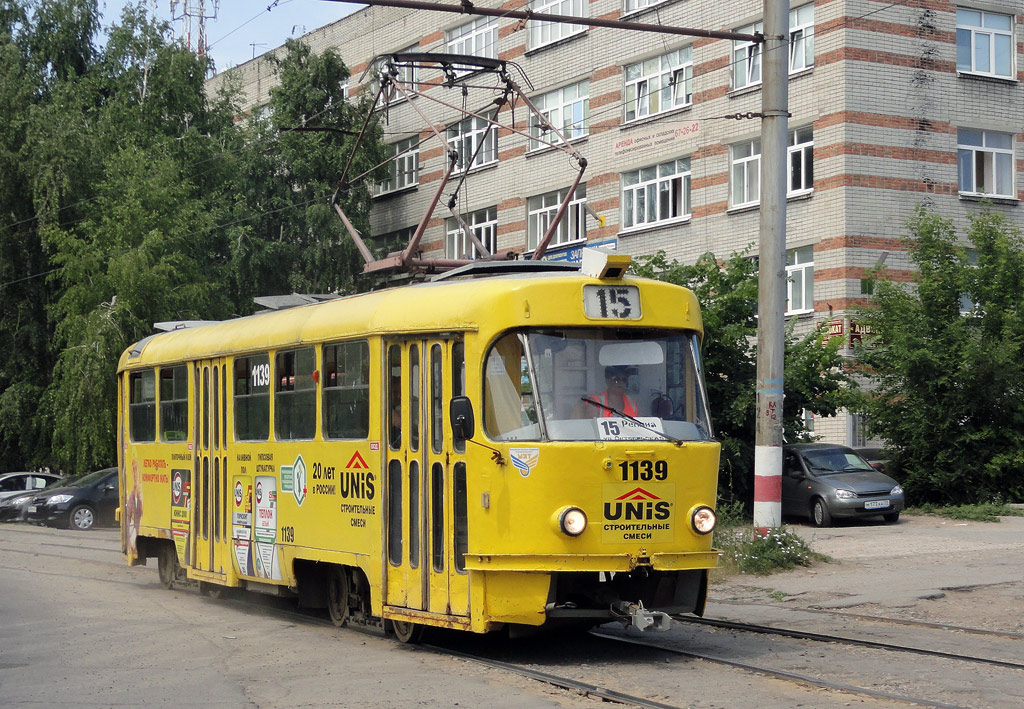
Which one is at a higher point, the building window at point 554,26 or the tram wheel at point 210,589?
the building window at point 554,26

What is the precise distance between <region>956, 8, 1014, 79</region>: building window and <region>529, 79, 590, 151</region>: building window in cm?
993

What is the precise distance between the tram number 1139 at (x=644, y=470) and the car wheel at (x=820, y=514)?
14467 mm

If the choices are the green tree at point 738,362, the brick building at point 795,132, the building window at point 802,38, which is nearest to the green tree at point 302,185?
the brick building at point 795,132

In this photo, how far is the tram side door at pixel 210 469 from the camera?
46.3 ft

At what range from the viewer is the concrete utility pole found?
51.6 feet

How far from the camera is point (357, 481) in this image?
11305mm

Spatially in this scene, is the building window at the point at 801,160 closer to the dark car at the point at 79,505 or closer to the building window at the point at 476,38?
the building window at the point at 476,38

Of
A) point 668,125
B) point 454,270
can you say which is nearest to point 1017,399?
point 668,125

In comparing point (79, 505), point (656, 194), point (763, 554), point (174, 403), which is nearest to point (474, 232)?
point (656, 194)

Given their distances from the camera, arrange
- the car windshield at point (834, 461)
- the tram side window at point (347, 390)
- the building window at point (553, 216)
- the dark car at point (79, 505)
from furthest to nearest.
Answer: the building window at point (553, 216) → the dark car at point (79, 505) → the car windshield at point (834, 461) → the tram side window at point (347, 390)

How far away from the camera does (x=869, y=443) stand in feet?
104

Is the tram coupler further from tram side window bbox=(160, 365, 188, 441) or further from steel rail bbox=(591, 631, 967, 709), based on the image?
tram side window bbox=(160, 365, 188, 441)

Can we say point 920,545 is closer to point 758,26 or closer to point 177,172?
point 758,26

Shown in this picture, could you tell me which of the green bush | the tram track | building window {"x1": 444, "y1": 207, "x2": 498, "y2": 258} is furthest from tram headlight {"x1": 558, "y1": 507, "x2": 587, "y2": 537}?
building window {"x1": 444, "y1": 207, "x2": 498, "y2": 258}
